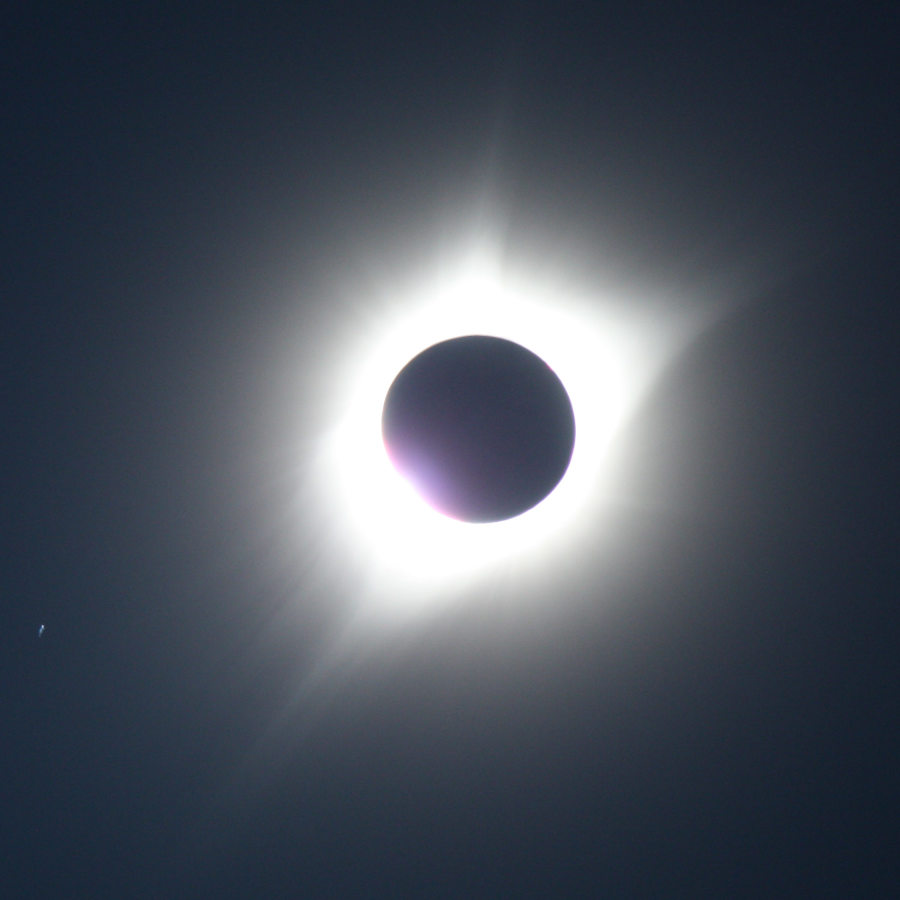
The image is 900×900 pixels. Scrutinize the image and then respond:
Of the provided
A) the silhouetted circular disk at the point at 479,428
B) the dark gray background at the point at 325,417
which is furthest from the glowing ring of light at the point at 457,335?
the silhouetted circular disk at the point at 479,428

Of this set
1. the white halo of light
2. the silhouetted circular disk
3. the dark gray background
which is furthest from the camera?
the white halo of light

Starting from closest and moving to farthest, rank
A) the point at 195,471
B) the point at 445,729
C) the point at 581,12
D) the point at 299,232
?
the point at 581,12
the point at 299,232
the point at 195,471
the point at 445,729

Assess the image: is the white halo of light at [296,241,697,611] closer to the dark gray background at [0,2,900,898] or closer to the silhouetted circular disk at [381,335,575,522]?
the dark gray background at [0,2,900,898]

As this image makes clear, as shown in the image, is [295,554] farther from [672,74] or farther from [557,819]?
[672,74]

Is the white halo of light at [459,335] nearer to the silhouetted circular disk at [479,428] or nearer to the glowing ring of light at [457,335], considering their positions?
the glowing ring of light at [457,335]

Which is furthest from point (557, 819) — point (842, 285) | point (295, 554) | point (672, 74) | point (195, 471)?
point (672, 74)

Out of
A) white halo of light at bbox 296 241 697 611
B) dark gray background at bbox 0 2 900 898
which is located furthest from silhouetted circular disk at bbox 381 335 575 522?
dark gray background at bbox 0 2 900 898
